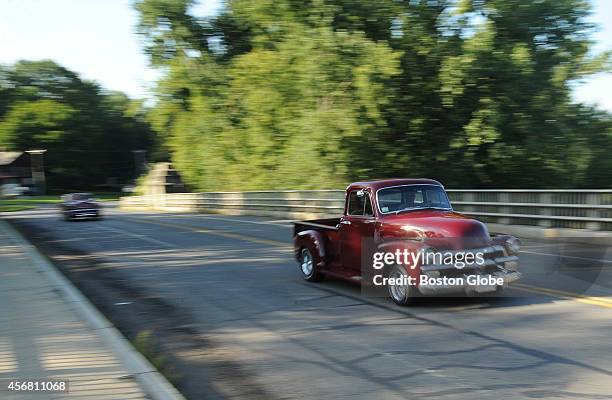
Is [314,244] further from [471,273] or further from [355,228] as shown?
[471,273]

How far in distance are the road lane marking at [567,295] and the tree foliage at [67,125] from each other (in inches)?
3487

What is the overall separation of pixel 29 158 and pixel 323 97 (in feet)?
307

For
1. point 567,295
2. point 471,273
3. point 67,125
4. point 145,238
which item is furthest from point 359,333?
point 67,125

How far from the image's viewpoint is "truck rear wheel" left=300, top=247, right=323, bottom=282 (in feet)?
33.7

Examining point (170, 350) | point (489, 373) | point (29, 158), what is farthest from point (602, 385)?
point (29, 158)

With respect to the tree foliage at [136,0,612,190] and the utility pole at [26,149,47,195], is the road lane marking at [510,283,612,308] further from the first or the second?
the utility pole at [26,149,47,195]

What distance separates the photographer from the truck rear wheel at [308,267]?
10258 mm

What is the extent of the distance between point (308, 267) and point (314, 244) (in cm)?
48

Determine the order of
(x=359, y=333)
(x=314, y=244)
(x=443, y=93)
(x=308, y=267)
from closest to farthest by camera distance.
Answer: (x=359, y=333)
(x=314, y=244)
(x=308, y=267)
(x=443, y=93)

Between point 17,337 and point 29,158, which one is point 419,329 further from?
point 29,158

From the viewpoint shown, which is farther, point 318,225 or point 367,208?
point 318,225

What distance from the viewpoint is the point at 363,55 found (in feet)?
83.6

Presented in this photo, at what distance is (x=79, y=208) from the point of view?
105 feet

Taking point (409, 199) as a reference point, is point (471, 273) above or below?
below
